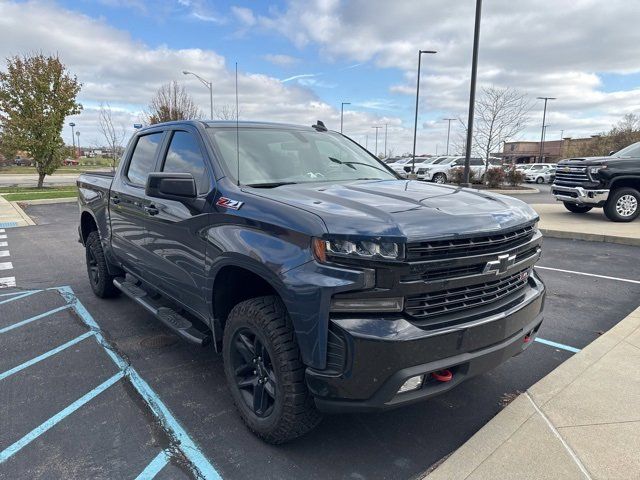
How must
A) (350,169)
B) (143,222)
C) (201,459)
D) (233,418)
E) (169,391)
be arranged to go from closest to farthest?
(201,459) < (233,418) < (169,391) < (350,169) < (143,222)

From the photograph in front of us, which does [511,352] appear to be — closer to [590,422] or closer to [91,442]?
[590,422]

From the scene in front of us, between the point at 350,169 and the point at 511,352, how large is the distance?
188cm

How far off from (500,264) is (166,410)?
2.37m

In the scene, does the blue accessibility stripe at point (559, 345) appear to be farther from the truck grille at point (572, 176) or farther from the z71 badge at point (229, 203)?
the truck grille at point (572, 176)

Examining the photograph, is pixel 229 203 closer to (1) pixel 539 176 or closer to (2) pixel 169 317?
(2) pixel 169 317

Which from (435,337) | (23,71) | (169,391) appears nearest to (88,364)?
(169,391)

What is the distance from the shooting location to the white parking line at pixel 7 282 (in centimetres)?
636

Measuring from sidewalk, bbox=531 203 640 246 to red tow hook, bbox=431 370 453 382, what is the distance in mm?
8118

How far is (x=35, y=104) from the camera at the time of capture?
65.9ft

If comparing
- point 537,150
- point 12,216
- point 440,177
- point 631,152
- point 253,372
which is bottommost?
point 12,216

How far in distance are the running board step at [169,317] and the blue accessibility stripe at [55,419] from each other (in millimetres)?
564

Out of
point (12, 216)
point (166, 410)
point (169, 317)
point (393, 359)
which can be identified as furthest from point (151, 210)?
point (12, 216)

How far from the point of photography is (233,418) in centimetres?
306

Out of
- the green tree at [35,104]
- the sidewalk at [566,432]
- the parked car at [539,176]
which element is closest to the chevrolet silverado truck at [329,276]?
the sidewalk at [566,432]
